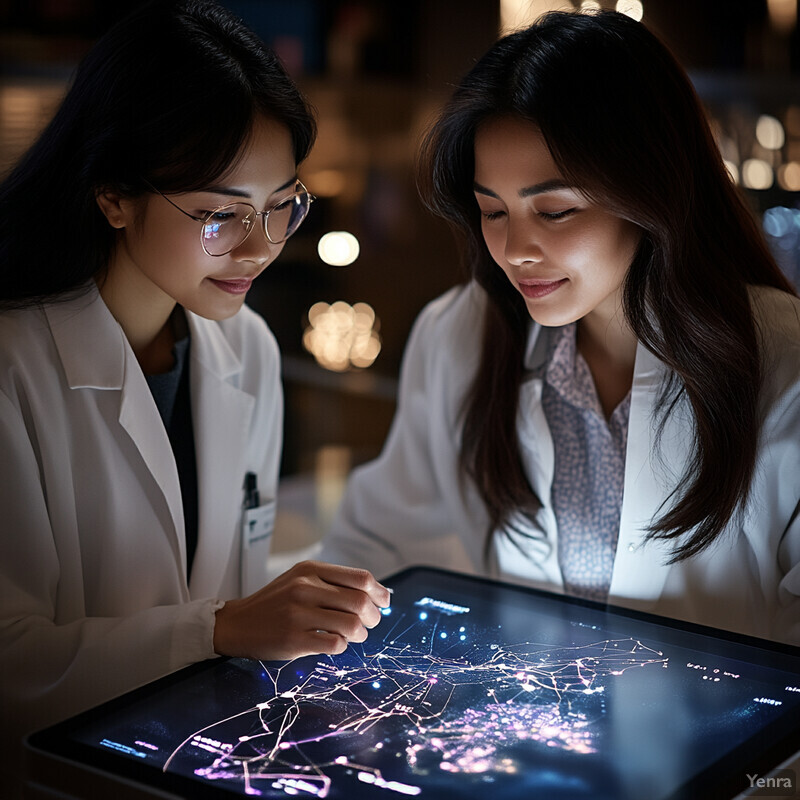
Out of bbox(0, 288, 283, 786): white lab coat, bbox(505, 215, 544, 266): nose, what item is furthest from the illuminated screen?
bbox(505, 215, 544, 266): nose

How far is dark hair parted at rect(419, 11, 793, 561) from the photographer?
4.04 ft

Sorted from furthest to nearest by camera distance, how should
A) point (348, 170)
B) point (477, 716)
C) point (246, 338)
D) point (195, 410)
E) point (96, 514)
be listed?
point (348, 170)
point (246, 338)
point (195, 410)
point (96, 514)
point (477, 716)

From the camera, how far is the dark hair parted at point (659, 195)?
123 cm

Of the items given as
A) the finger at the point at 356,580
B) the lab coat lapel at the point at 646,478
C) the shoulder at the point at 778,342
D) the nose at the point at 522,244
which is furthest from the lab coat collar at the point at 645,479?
the finger at the point at 356,580

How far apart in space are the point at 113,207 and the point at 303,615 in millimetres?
605

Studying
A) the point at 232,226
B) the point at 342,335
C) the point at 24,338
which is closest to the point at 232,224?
the point at 232,226

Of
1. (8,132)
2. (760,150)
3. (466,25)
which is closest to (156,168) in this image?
(8,132)

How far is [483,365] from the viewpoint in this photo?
1669 millimetres

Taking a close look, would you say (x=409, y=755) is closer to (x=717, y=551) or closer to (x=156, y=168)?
(x=717, y=551)

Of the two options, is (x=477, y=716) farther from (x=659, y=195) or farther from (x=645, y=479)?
(x=659, y=195)

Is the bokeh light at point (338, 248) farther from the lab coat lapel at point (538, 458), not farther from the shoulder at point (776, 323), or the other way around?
the shoulder at point (776, 323)

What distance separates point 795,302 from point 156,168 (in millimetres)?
911

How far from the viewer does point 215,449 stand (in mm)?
1528

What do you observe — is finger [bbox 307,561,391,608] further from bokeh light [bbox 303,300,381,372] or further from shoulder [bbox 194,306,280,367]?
bokeh light [bbox 303,300,381,372]
